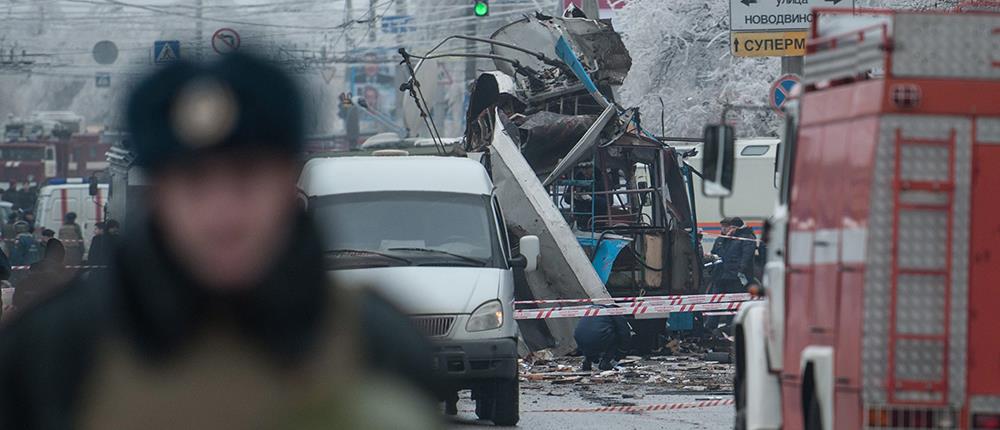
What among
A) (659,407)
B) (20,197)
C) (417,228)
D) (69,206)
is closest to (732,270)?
(659,407)

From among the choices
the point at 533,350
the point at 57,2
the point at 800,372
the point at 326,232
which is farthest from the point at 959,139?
the point at 57,2

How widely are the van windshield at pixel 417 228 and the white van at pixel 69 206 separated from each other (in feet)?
73.8

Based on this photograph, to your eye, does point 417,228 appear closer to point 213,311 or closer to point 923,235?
point 923,235

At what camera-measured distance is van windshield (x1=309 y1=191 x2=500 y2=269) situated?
15.2 meters

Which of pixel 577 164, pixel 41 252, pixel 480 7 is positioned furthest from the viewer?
pixel 41 252

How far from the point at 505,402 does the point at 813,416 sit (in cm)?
632

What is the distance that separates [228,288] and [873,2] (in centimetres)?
3822

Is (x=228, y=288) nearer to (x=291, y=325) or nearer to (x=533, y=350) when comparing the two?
A: (x=291, y=325)

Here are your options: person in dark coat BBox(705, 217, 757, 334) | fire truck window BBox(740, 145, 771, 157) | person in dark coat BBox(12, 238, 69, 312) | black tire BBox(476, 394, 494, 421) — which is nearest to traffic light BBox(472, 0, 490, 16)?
person in dark coat BBox(705, 217, 757, 334)

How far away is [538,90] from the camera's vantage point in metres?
23.5

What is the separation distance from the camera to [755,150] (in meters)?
36.2

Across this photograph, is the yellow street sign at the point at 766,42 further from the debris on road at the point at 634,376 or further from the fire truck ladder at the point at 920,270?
the fire truck ladder at the point at 920,270

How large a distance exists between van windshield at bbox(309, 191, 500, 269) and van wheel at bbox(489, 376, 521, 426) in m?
1.13

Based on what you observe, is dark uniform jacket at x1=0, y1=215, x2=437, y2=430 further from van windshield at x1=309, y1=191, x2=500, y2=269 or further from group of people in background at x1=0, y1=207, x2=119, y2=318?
group of people in background at x1=0, y1=207, x2=119, y2=318
